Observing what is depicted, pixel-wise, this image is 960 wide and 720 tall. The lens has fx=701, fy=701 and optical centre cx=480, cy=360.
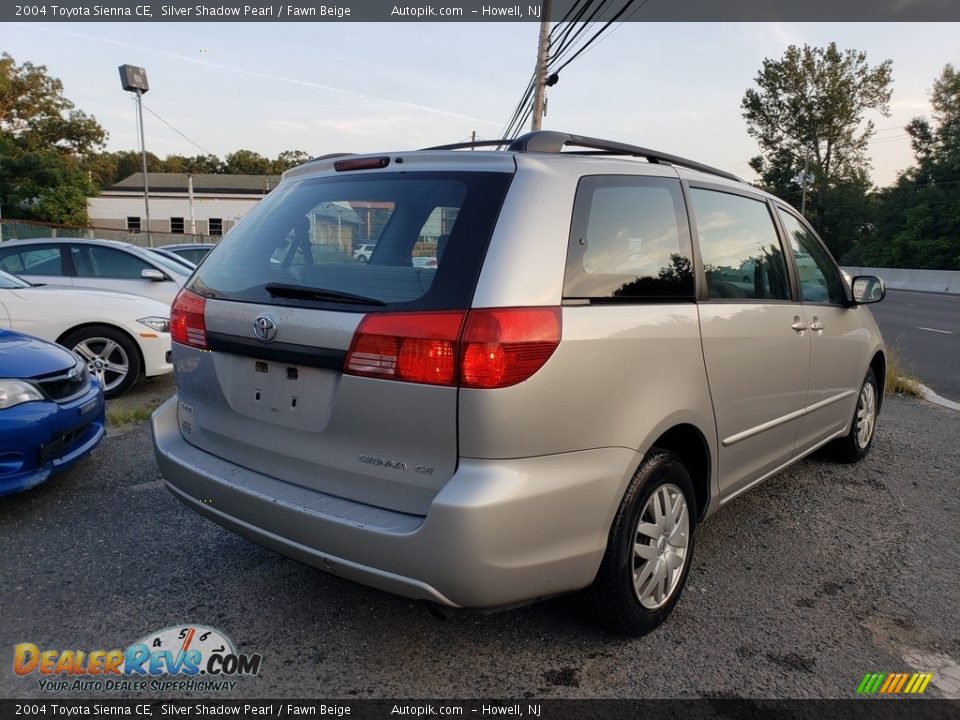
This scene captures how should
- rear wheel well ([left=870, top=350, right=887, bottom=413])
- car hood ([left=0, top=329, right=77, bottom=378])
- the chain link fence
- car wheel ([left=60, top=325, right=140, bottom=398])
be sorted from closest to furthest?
car hood ([left=0, top=329, right=77, bottom=378]) < rear wheel well ([left=870, top=350, right=887, bottom=413]) < car wheel ([left=60, top=325, right=140, bottom=398]) < the chain link fence

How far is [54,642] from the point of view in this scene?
2.56m

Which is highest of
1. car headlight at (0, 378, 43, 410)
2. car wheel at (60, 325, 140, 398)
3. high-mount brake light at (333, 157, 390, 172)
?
high-mount brake light at (333, 157, 390, 172)

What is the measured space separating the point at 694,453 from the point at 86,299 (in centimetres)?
572

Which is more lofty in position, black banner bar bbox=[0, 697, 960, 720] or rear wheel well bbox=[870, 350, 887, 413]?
rear wheel well bbox=[870, 350, 887, 413]

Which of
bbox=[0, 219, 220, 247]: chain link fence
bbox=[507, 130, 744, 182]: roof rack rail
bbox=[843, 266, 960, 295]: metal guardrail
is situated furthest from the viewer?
bbox=[843, 266, 960, 295]: metal guardrail

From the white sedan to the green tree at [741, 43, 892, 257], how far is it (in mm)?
51543

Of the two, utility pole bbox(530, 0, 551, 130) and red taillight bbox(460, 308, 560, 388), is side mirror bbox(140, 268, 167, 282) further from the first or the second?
utility pole bbox(530, 0, 551, 130)

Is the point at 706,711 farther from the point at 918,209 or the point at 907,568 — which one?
the point at 918,209

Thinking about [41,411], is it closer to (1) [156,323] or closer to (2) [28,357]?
(2) [28,357]

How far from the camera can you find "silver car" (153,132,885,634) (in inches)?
82.6

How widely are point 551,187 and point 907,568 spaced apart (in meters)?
2.56

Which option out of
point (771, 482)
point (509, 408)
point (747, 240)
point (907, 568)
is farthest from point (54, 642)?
point (771, 482)

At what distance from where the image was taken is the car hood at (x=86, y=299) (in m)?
6.22

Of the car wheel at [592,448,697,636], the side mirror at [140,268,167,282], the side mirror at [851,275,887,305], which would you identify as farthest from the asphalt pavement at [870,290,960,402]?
the side mirror at [140,268,167,282]
